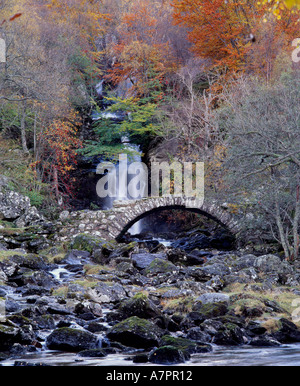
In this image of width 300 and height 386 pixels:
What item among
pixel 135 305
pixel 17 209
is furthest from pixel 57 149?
pixel 135 305

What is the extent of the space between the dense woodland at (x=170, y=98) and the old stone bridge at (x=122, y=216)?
80 centimetres

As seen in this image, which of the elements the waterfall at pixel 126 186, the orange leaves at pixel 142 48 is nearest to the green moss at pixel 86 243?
the waterfall at pixel 126 186

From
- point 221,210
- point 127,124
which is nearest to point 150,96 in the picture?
point 127,124

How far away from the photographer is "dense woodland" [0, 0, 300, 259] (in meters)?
15.2

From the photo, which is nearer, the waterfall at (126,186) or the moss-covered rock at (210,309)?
the moss-covered rock at (210,309)

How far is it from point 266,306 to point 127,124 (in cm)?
1708

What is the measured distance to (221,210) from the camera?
19422 millimetres

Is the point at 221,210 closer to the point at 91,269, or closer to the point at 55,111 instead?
the point at 91,269

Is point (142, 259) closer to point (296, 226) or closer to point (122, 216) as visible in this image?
point (122, 216)

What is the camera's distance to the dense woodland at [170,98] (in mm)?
15195

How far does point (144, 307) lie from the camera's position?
903 centimetres

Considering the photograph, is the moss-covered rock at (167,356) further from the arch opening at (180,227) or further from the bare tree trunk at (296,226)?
the arch opening at (180,227)

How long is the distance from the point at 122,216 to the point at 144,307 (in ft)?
34.9
